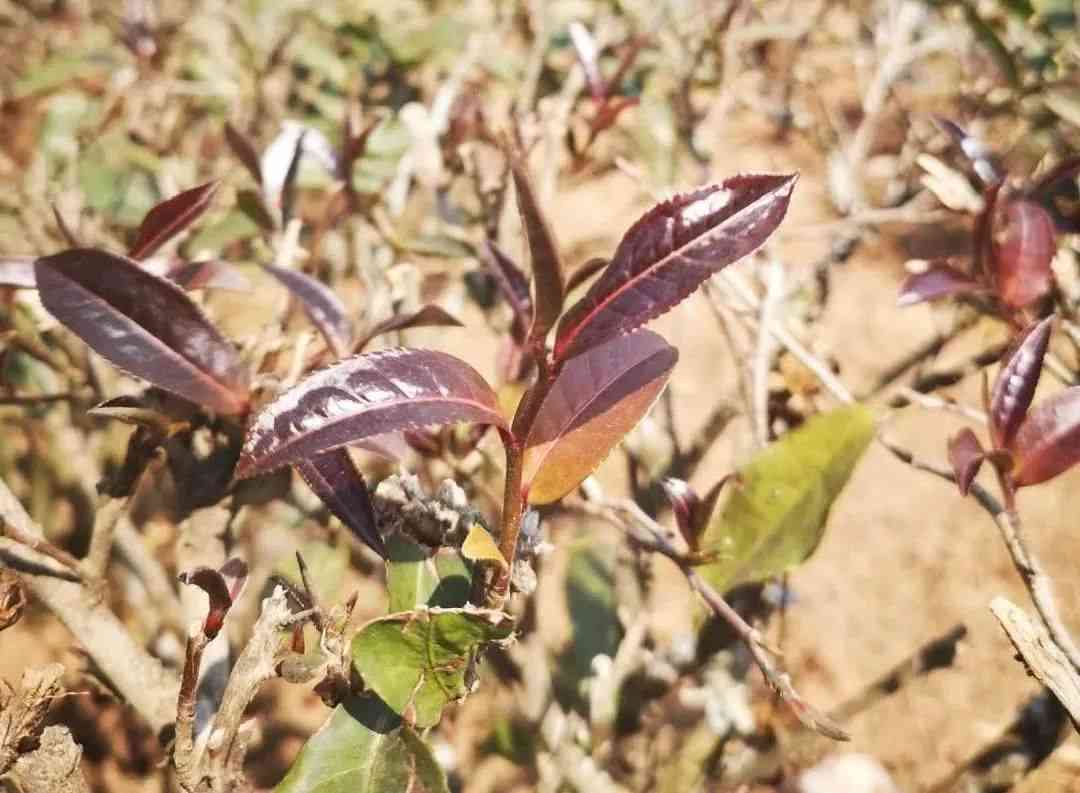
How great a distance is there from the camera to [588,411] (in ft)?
1.89

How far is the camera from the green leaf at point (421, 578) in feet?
2.04

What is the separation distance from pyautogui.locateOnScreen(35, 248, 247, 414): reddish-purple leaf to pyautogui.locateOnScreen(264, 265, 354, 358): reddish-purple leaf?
10 cm

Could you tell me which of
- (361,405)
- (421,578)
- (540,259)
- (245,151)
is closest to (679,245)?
(540,259)

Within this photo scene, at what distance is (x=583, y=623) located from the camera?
122 cm

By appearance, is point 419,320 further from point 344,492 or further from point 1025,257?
point 1025,257

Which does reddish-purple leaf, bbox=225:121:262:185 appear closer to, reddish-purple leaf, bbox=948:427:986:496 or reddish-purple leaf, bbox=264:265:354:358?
reddish-purple leaf, bbox=264:265:354:358

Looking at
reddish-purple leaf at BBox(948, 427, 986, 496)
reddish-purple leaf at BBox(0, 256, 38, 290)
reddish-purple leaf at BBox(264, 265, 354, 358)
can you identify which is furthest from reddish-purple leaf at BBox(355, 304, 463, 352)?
reddish-purple leaf at BBox(948, 427, 986, 496)

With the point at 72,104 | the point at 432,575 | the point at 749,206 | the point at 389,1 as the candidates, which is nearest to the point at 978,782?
the point at 432,575

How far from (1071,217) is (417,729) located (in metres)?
0.82

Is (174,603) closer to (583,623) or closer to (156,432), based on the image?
(583,623)

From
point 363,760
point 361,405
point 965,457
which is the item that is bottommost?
point 363,760

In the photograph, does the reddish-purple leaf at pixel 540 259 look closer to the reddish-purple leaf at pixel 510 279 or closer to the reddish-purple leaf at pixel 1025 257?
the reddish-purple leaf at pixel 510 279

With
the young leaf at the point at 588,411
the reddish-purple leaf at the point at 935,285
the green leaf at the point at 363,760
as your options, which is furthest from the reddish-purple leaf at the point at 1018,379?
the green leaf at the point at 363,760

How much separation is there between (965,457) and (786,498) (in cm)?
14
